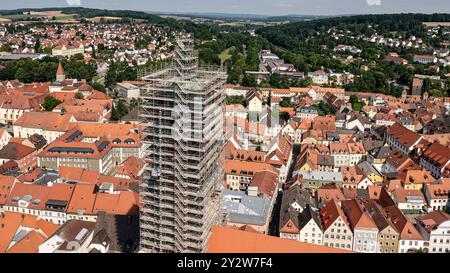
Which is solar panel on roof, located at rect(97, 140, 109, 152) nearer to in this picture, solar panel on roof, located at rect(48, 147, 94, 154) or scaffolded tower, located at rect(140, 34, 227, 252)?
solar panel on roof, located at rect(48, 147, 94, 154)

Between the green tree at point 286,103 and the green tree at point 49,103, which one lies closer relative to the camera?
the green tree at point 49,103

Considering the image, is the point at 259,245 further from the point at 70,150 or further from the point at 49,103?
the point at 49,103

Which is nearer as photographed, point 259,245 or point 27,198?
point 259,245

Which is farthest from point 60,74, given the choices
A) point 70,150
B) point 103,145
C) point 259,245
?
point 259,245

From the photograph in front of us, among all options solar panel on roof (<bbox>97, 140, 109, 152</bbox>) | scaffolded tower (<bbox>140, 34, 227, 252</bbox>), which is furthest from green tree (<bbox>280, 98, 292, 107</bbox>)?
scaffolded tower (<bbox>140, 34, 227, 252</bbox>)

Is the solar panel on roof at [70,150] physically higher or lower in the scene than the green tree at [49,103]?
lower

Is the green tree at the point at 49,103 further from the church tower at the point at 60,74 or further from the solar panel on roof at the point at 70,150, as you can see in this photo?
the solar panel on roof at the point at 70,150

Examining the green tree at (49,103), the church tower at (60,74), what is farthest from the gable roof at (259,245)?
the church tower at (60,74)

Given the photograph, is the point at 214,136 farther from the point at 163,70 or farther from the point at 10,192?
the point at 10,192
